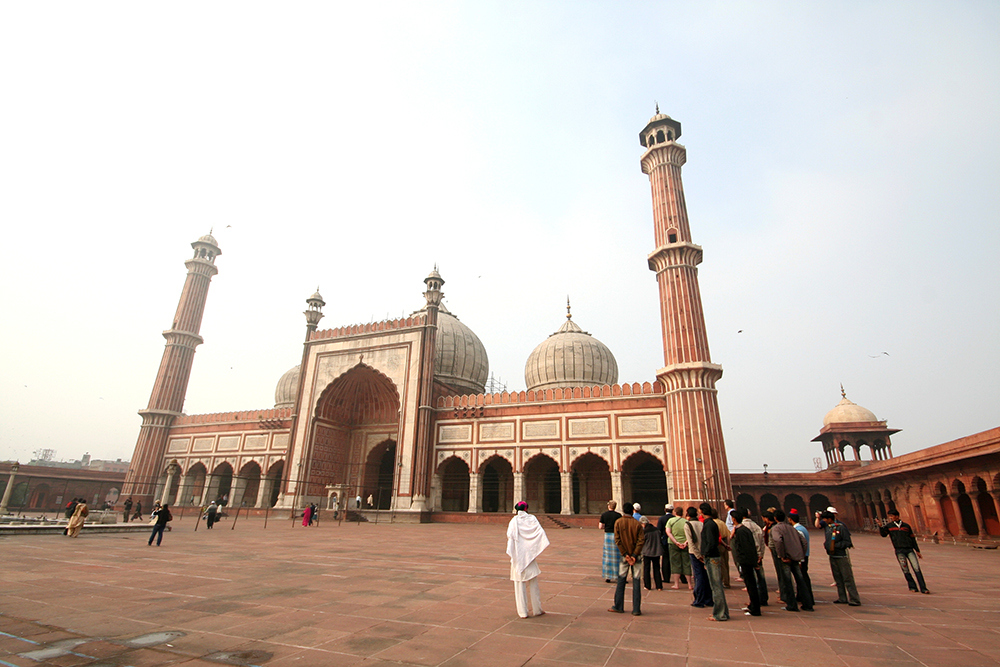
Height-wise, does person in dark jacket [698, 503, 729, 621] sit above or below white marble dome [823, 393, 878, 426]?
below

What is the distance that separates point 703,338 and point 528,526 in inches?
672

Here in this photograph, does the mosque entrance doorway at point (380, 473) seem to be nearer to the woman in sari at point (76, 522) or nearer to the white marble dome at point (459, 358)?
the white marble dome at point (459, 358)

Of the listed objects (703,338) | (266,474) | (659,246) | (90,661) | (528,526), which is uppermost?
(659,246)

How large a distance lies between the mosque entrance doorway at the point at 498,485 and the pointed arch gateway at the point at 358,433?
16.5 feet

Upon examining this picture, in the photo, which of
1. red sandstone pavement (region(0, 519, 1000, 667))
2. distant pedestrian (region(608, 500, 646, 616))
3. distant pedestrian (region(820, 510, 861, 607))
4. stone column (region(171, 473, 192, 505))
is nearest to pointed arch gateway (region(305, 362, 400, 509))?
stone column (region(171, 473, 192, 505))

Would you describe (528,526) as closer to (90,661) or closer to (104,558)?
(90,661)

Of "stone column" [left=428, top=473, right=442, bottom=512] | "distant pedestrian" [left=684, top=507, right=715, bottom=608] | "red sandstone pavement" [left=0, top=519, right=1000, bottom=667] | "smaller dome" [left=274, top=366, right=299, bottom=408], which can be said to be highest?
"smaller dome" [left=274, top=366, right=299, bottom=408]

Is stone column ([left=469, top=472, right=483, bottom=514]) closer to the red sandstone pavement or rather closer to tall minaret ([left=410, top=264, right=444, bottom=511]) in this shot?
tall minaret ([left=410, top=264, right=444, bottom=511])

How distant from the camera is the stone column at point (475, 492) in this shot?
22.2 metres

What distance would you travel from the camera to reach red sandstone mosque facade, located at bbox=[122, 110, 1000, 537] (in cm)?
1850

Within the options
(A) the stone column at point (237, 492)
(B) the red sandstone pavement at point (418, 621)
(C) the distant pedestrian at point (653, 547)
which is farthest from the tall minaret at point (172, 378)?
(C) the distant pedestrian at point (653, 547)

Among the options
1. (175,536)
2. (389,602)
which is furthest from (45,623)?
(175,536)

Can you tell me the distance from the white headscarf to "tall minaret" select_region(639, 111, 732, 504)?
1477cm

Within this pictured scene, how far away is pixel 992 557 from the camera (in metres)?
11.2
